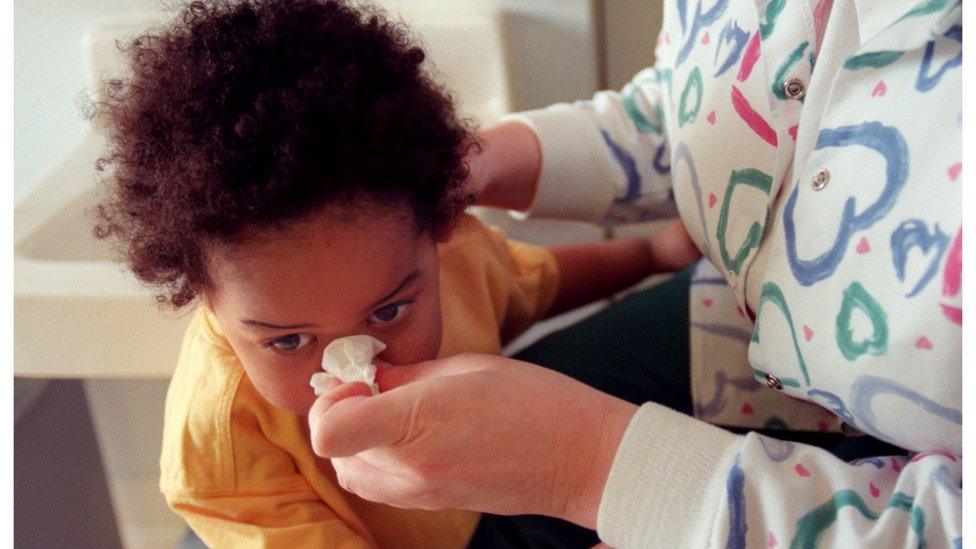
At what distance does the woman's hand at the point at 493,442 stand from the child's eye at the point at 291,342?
0.06 meters

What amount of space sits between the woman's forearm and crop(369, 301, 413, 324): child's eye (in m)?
0.19

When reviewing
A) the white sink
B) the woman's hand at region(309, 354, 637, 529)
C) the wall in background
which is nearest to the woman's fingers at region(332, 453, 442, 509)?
the woman's hand at region(309, 354, 637, 529)

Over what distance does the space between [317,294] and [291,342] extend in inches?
1.9

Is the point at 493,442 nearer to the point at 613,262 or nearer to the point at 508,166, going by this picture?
the point at 508,166

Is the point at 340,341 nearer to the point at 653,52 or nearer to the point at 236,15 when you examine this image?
the point at 236,15

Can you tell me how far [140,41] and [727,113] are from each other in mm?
380

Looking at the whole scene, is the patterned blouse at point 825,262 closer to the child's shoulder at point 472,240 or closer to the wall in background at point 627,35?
the child's shoulder at point 472,240

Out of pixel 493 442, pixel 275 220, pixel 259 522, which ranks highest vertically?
pixel 275 220

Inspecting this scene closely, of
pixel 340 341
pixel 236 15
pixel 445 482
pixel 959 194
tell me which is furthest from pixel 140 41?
pixel 959 194

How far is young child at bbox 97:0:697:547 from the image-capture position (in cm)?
51

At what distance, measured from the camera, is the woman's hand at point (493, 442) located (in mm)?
497

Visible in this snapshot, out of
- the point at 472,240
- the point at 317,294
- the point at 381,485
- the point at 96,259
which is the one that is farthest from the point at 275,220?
the point at 96,259

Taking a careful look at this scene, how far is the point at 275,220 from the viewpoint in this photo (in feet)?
1.69

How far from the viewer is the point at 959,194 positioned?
427mm
